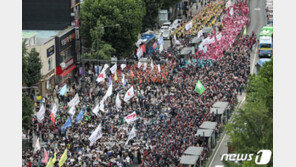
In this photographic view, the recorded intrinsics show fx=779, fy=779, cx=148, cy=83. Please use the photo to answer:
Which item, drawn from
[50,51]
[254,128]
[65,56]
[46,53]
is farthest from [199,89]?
[65,56]

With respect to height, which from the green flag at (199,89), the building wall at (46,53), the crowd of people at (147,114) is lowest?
the crowd of people at (147,114)

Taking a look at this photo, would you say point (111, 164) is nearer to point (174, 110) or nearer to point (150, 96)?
point (174, 110)

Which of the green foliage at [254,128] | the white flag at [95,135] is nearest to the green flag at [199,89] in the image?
the green foliage at [254,128]

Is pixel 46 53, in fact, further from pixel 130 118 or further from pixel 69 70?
pixel 130 118

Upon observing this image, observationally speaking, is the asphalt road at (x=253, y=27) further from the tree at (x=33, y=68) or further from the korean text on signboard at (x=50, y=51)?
the korean text on signboard at (x=50, y=51)

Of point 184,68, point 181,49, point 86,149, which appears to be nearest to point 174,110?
point 86,149
